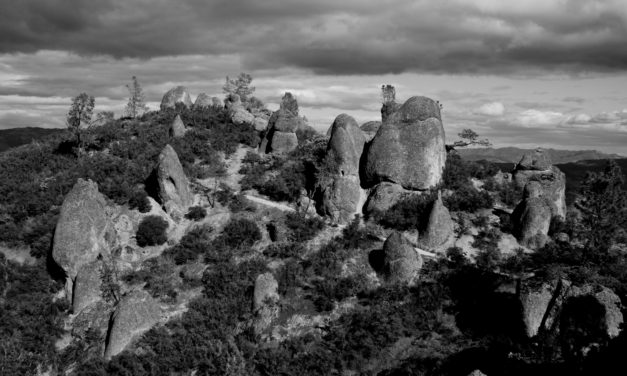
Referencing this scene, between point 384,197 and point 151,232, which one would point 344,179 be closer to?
point 384,197

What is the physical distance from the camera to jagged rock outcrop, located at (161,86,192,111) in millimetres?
87000

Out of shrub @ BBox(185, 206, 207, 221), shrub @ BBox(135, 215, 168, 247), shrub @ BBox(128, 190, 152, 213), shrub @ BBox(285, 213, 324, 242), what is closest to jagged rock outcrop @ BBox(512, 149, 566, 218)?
shrub @ BBox(285, 213, 324, 242)

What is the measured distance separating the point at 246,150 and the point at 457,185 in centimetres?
3041

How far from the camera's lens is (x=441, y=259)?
140 ft

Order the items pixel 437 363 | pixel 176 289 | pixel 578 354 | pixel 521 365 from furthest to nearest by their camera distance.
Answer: pixel 176 289 < pixel 437 363 < pixel 521 365 < pixel 578 354

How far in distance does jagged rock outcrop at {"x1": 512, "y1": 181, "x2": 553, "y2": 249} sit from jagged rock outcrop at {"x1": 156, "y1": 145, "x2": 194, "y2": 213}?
3626 cm

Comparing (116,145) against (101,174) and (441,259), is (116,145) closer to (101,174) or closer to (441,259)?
(101,174)

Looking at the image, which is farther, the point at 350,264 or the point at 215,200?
the point at 215,200

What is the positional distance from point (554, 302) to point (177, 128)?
55.7 metres

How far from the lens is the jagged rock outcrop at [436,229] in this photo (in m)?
44.8

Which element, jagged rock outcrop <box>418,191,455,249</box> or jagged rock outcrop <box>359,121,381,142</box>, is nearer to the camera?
jagged rock outcrop <box>418,191,455,249</box>

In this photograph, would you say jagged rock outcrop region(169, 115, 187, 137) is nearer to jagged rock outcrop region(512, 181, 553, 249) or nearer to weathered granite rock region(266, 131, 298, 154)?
weathered granite rock region(266, 131, 298, 154)

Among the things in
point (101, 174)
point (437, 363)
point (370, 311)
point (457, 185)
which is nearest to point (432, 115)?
point (457, 185)

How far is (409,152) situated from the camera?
51.1 m
